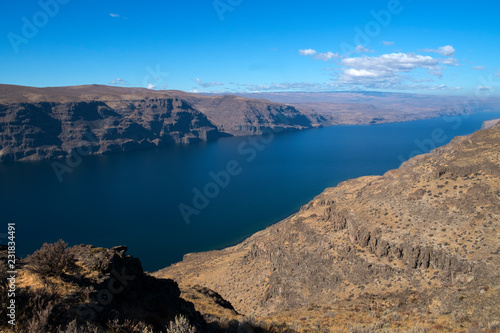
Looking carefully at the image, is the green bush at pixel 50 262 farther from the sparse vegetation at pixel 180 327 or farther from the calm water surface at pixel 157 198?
the calm water surface at pixel 157 198

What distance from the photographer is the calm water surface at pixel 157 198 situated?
7962 cm

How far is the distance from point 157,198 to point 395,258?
316 ft

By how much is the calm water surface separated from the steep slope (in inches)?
1416

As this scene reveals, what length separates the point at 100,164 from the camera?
171 m

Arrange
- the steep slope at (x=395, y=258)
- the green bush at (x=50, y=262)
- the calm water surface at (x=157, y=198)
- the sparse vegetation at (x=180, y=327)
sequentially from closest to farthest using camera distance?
the sparse vegetation at (x=180, y=327) → the green bush at (x=50, y=262) → the steep slope at (x=395, y=258) → the calm water surface at (x=157, y=198)

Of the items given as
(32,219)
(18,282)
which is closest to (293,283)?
(18,282)

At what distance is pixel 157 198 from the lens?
373ft

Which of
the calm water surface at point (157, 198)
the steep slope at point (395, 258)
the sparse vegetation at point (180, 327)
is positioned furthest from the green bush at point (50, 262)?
the calm water surface at point (157, 198)

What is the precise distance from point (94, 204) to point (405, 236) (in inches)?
4151

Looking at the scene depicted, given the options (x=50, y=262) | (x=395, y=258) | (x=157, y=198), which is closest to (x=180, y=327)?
(x=50, y=262)

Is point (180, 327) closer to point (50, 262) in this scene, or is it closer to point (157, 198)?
point (50, 262)

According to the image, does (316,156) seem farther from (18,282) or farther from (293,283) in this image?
(18,282)

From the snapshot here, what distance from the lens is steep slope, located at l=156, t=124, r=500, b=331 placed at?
24.6m

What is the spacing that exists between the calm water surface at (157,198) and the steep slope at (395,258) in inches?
1416
